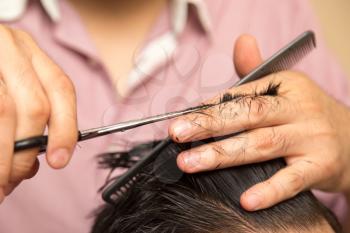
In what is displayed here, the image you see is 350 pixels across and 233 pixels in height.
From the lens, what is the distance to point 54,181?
0.99 metres

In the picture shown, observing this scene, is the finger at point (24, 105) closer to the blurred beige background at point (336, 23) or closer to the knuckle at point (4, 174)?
the knuckle at point (4, 174)

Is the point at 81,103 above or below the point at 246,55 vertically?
below

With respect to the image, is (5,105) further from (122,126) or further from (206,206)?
(206,206)

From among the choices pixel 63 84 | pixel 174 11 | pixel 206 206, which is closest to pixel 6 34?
pixel 63 84

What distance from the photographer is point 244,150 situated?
61 cm

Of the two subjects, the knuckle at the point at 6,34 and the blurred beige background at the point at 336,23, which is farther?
the blurred beige background at the point at 336,23

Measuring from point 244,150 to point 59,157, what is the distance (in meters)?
0.26

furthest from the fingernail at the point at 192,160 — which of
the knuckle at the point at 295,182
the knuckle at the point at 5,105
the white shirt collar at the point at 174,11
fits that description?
the white shirt collar at the point at 174,11

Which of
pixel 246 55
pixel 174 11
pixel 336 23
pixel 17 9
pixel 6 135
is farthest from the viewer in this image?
pixel 336 23

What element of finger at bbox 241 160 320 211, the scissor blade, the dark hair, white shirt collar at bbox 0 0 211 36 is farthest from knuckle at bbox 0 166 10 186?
white shirt collar at bbox 0 0 211 36

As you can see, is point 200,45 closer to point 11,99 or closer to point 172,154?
point 172,154

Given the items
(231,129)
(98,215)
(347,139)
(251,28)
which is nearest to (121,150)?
(98,215)

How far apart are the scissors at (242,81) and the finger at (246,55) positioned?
78 millimetres

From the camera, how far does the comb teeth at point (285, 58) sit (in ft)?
2.17
